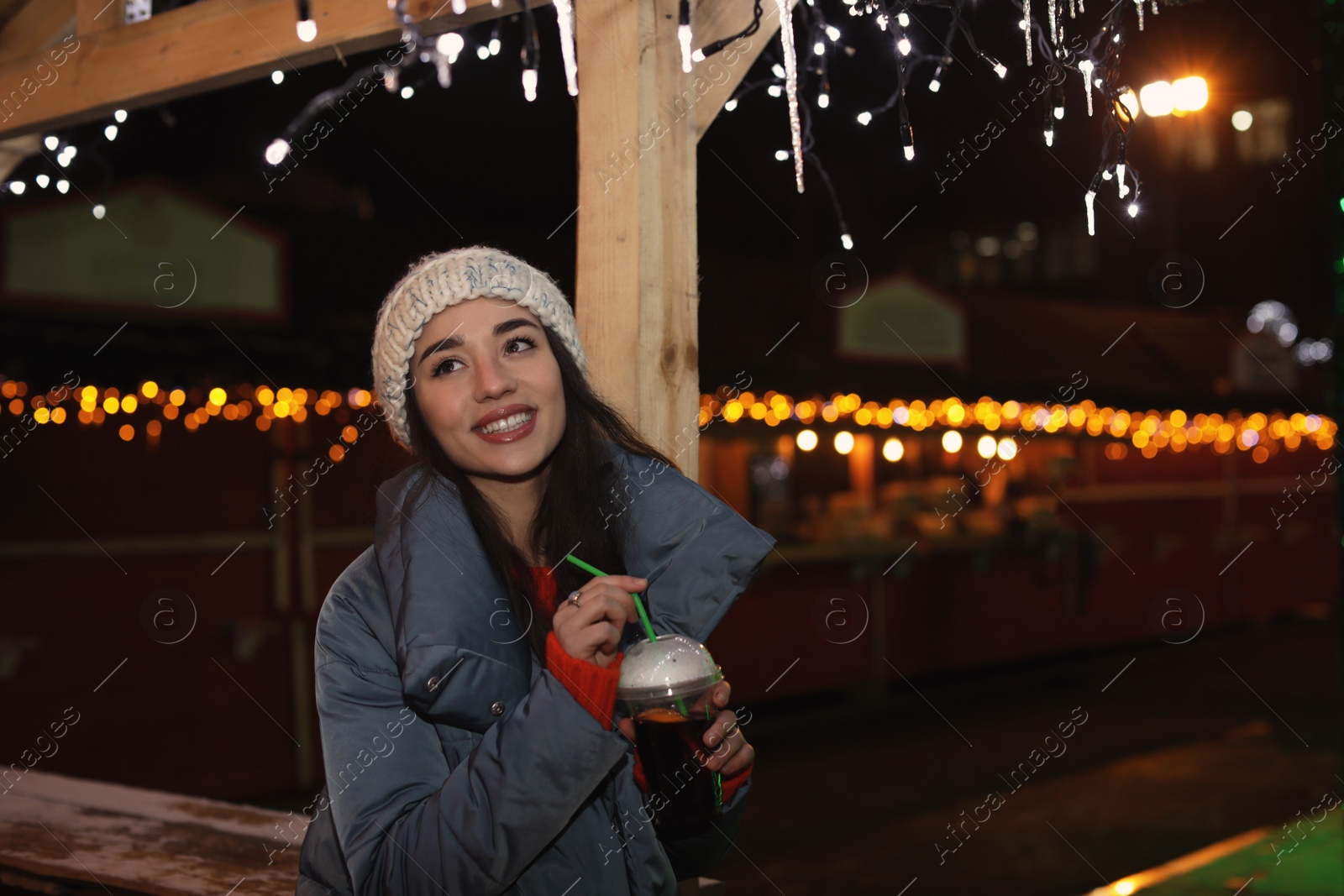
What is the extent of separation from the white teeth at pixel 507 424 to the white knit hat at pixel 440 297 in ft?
0.67

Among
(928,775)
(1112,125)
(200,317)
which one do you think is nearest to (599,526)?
(1112,125)

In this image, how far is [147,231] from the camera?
7098 millimetres

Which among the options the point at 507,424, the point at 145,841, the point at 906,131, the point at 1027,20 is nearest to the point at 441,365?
the point at 507,424

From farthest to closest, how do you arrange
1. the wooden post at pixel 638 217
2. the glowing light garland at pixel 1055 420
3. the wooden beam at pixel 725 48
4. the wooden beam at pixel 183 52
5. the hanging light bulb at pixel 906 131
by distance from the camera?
the glowing light garland at pixel 1055 420
the wooden beam at pixel 183 52
the hanging light bulb at pixel 906 131
the wooden beam at pixel 725 48
the wooden post at pixel 638 217

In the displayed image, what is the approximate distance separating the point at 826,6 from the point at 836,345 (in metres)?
6.37

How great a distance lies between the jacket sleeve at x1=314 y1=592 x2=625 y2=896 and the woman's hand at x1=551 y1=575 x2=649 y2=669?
2.6 inches

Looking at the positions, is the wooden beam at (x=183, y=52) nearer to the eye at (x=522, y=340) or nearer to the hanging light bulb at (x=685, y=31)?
the hanging light bulb at (x=685, y=31)

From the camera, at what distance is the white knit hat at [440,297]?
209 centimetres

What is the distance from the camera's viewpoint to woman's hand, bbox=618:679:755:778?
187 cm

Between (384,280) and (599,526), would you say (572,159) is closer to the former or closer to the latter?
(384,280)

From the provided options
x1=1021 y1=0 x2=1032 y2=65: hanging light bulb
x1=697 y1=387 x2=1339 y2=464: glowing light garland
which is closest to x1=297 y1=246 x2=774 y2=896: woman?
x1=1021 y1=0 x2=1032 y2=65: hanging light bulb

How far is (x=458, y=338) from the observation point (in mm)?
2094

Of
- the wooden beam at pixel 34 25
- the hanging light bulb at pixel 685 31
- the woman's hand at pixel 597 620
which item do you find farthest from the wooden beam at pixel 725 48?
the wooden beam at pixel 34 25

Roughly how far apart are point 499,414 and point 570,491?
248mm
